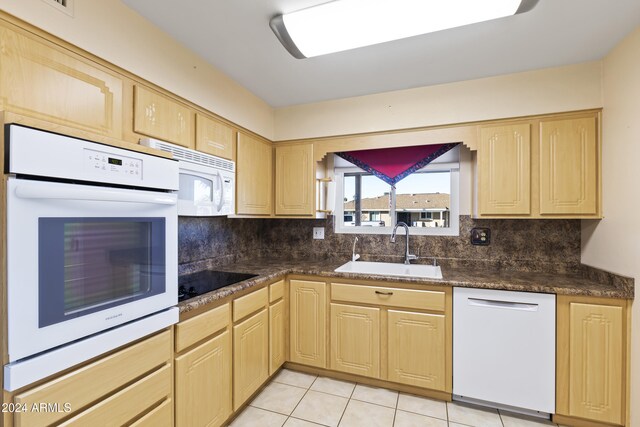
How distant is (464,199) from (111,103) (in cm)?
255

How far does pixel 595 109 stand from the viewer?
1983 mm

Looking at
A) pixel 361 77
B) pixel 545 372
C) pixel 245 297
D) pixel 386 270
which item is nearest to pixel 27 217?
pixel 245 297

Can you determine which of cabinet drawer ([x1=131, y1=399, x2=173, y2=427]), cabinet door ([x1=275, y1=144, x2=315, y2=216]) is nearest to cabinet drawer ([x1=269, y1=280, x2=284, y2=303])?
cabinet door ([x1=275, y1=144, x2=315, y2=216])

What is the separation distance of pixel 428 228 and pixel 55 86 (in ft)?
8.57

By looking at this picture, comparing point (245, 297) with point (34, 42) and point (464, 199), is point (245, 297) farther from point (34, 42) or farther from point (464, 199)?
point (464, 199)

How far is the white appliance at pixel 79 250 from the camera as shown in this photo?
85cm

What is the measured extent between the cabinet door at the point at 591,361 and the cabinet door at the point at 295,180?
6.45 ft

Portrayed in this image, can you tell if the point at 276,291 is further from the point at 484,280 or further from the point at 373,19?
the point at 373,19

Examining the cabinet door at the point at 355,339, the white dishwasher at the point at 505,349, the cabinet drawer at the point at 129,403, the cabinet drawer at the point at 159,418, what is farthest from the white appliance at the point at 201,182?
the white dishwasher at the point at 505,349

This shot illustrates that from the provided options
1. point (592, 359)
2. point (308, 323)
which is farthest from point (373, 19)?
point (592, 359)

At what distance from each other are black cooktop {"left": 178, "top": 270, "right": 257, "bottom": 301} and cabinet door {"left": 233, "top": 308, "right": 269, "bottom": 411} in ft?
0.92

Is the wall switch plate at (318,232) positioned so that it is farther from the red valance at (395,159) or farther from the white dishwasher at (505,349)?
the white dishwasher at (505,349)

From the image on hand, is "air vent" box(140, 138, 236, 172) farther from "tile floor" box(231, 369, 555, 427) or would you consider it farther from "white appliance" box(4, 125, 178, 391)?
"tile floor" box(231, 369, 555, 427)

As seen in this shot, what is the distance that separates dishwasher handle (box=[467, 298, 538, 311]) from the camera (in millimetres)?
1869
